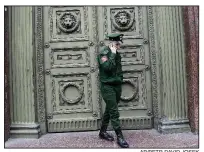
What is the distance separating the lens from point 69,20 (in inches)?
229

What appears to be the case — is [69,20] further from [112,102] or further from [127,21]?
[112,102]

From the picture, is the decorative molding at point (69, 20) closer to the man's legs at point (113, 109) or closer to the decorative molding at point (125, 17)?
the decorative molding at point (125, 17)

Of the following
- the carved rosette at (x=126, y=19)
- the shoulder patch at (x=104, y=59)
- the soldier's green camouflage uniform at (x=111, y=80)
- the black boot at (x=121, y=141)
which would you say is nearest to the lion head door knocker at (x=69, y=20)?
the carved rosette at (x=126, y=19)

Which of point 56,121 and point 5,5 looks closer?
point 5,5

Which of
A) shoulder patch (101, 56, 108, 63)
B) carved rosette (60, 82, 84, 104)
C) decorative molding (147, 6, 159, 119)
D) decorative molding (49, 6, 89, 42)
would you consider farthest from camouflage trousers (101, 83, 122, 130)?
decorative molding (49, 6, 89, 42)

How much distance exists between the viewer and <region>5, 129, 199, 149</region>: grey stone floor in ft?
16.4

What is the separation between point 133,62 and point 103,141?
165cm

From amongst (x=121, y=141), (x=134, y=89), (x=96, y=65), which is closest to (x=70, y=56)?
(x=96, y=65)

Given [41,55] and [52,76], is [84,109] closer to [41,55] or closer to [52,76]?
[52,76]

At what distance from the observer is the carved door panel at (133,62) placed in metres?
5.86

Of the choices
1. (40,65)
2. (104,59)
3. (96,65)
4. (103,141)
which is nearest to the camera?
(104,59)
